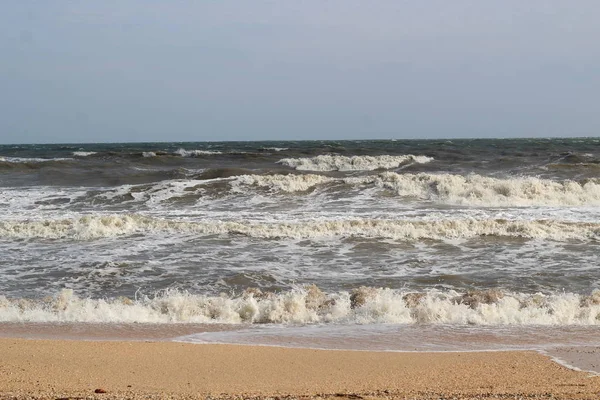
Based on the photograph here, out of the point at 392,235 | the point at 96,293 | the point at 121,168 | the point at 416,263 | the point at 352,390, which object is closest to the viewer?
the point at 352,390

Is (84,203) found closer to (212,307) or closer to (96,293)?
(96,293)

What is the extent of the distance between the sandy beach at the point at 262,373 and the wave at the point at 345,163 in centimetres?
2880

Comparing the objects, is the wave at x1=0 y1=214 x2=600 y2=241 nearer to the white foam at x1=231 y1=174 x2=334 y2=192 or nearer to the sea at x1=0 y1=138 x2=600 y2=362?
the sea at x1=0 y1=138 x2=600 y2=362

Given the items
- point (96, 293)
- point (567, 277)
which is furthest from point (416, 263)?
point (96, 293)

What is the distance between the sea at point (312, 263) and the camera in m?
7.43

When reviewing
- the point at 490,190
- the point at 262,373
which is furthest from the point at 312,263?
the point at 490,190

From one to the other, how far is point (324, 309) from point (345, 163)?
93.1 ft

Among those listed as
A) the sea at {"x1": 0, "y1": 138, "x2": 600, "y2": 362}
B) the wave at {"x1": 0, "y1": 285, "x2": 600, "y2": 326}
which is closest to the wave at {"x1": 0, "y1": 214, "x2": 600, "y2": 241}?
the sea at {"x1": 0, "y1": 138, "x2": 600, "y2": 362}

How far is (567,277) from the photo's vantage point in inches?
393

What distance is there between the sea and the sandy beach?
0.59m

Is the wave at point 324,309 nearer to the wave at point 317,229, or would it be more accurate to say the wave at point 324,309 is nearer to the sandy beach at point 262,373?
the sandy beach at point 262,373

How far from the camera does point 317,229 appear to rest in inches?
552

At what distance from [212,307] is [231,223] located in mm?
6603

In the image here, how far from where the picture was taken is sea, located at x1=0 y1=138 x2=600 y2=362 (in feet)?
24.4
